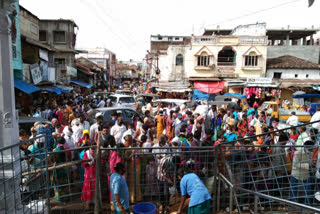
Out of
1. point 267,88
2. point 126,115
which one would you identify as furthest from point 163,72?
point 126,115

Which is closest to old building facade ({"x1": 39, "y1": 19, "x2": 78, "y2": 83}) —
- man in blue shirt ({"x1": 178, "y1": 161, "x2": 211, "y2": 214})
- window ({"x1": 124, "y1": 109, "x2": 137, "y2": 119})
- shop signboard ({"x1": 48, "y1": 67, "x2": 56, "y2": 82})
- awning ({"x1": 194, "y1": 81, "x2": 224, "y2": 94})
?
shop signboard ({"x1": 48, "y1": 67, "x2": 56, "y2": 82})

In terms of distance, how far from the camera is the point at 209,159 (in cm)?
501

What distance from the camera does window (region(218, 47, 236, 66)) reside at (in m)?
25.5

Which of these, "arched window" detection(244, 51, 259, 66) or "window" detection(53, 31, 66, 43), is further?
"window" detection(53, 31, 66, 43)

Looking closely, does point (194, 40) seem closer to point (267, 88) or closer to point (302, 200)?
point (267, 88)

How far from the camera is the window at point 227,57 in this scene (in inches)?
1003

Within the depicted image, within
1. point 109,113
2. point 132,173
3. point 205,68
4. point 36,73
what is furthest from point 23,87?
point 205,68

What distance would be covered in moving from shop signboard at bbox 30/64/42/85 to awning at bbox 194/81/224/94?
47.9 ft

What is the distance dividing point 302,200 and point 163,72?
28033mm

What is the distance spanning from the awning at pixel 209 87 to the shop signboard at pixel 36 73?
14.6m

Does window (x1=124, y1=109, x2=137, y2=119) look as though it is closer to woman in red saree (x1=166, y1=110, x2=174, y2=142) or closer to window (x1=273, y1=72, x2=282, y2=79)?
woman in red saree (x1=166, y1=110, x2=174, y2=142)

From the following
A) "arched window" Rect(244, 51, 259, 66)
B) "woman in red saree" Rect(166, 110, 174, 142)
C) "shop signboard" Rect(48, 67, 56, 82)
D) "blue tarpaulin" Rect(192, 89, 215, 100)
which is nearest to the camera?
"woman in red saree" Rect(166, 110, 174, 142)

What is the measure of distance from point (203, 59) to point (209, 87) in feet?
11.8

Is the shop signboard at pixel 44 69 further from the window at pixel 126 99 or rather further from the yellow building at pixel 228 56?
the yellow building at pixel 228 56
